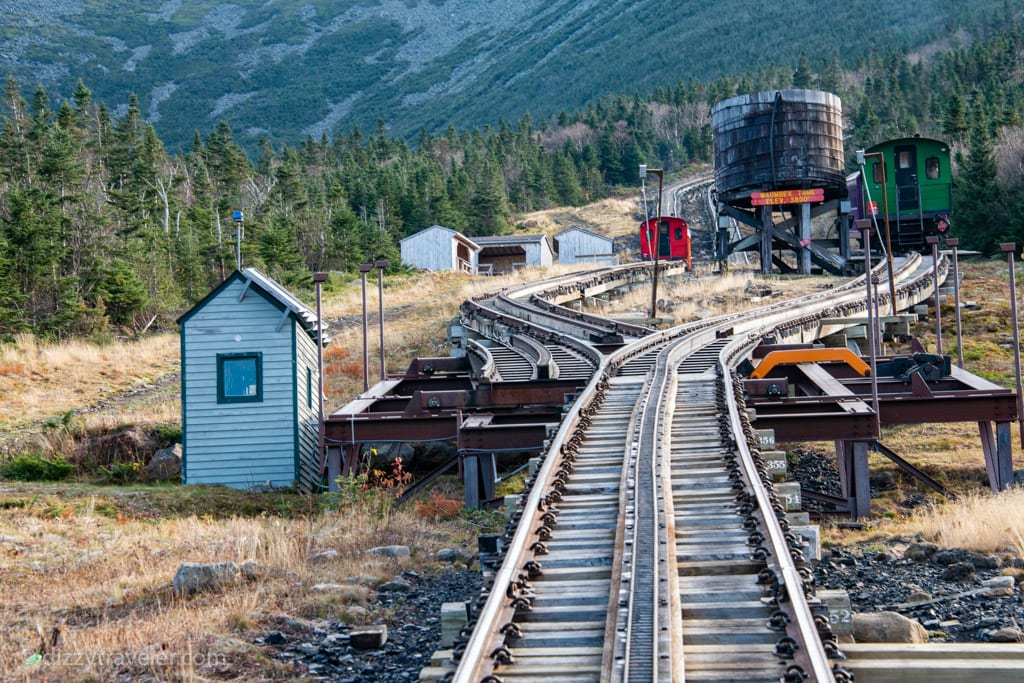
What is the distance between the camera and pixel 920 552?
10961mm

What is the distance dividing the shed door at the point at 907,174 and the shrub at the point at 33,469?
40396 millimetres

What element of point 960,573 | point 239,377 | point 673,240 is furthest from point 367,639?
point 673,240

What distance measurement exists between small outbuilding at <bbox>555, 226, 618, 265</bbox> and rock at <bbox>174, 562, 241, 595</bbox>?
199 ft

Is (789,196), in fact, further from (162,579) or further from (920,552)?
(162,579)

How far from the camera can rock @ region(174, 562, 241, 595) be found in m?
9.80

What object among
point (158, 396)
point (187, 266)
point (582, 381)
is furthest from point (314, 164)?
point (582, 381)

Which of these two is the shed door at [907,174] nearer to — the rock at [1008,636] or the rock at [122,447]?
the rock at [122,447]

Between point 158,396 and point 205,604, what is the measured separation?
62.8 ft

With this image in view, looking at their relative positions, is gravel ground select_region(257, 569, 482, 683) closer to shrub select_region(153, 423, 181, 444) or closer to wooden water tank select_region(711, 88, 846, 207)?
shrub select_region(153, 423, 181, 444)

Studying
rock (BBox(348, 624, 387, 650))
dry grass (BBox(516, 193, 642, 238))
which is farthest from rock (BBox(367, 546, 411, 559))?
dry grass (BBox(516, 193, 642, 238))

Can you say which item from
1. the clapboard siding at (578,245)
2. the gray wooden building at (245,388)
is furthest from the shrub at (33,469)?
the clapboard siding at (578,245)

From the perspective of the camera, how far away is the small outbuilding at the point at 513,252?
70.6 metres

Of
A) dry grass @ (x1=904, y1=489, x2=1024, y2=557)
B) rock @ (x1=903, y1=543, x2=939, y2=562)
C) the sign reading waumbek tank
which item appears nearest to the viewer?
dry grass @ (x1=904, y1=489, x2=1024, y2=557)

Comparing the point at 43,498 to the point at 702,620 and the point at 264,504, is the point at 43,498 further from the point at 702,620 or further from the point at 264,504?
the point at 702,620
